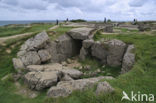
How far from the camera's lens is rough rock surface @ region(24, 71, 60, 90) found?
33.2ft

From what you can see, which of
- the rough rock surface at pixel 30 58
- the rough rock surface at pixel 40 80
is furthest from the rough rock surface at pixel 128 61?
the rough rock surface at pixel 30 58

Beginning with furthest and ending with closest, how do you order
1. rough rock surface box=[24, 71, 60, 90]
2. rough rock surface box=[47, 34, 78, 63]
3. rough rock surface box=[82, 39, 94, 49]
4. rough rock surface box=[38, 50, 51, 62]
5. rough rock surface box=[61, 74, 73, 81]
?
rough rock surface box=[47, 34, 78, 63] → rough rock surface box=[82, 39, 94, 49] → rough rock surface box=[38, 50, 51, 62] → rough rock surface box=[61, 74, 73, 81] → rough rock surface box=[24, 71, 60, 90]

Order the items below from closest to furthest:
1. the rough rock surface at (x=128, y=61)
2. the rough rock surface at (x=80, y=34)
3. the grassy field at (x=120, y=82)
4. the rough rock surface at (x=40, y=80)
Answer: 1. the grassy field at (x=120, y=82)
2. the rough rock surface at (x=40, y=80)
3. the rough rock surface at (x=128, y=61)
4. the rough rock surface at (x=80, y=34)

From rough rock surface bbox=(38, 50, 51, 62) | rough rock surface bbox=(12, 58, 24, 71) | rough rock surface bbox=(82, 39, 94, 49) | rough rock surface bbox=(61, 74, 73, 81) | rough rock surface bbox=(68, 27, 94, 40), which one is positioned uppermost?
rough rock surface bbox=(68, 27, 94, 40)

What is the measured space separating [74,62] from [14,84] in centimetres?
858

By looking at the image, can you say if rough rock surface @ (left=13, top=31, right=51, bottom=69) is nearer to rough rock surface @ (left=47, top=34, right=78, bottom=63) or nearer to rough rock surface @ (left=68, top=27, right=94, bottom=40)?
rough rock surface @ (left=47, top=34, right=78, bottom=63)

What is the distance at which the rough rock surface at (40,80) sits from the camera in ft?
33.2

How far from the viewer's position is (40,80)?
1023 cm

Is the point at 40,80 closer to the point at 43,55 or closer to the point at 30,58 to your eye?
the point at 30,58

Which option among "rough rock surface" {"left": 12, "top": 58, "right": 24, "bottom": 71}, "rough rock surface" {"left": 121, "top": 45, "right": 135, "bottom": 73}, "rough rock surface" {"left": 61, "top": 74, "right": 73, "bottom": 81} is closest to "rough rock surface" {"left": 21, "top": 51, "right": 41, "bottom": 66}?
"rough rock surface" {"left": 12, "top": 58, "right": 24, "bottom": 71}

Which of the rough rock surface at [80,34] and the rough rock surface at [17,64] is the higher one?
the rough rock surface at [80,34]

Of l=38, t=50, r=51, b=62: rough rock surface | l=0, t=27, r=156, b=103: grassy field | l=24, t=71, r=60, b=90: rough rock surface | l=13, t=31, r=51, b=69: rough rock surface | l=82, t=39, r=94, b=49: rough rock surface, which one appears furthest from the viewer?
l=82, t=39, r=94, b=49: rough rock surface

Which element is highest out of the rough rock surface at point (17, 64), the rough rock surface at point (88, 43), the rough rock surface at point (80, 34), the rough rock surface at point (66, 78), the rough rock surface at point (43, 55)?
the rough rock surface at point (80, 34)

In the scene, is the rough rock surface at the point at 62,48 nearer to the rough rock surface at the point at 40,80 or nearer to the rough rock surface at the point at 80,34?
the rough rock surface at the point at 80,34
